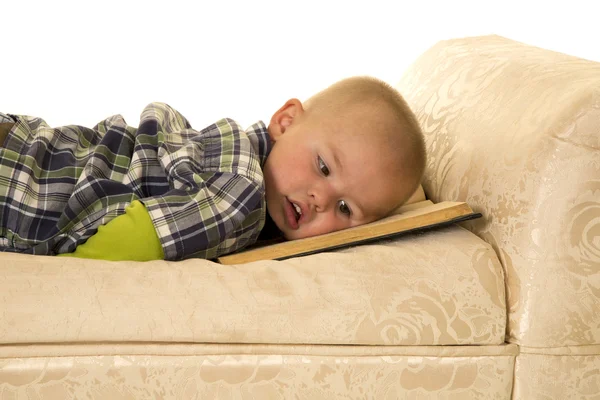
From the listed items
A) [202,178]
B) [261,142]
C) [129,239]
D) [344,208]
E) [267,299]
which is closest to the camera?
[267,299]

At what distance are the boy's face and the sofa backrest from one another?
0.69 feet

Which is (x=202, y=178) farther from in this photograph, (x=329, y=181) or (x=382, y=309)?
(x=382, y=309)

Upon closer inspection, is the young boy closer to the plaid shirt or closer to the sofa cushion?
the plaid shirt

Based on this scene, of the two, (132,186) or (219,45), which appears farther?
(219,45)

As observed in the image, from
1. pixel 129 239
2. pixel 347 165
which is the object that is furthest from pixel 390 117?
pixel 129 239

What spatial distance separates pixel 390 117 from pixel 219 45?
2.07m

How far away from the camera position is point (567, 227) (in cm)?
151

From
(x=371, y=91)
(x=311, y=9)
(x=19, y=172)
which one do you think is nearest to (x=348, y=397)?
(x=371, y=91)

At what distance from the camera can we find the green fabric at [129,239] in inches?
65.0

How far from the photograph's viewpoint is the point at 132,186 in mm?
1821

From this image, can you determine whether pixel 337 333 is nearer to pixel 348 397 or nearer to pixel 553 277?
pixel 348 397

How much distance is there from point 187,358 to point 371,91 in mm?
908

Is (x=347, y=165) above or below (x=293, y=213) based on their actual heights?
above

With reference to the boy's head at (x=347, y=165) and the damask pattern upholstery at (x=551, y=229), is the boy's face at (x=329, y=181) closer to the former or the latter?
the boy's head at (x=347, y=165)
